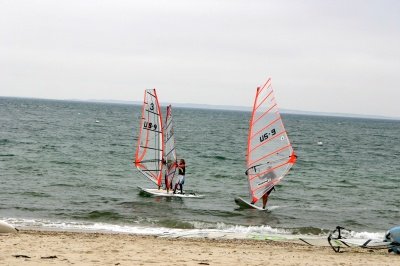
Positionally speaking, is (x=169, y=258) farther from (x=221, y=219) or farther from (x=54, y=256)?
(x=221, y=219)

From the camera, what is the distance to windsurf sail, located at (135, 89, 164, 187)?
22047 millimetres

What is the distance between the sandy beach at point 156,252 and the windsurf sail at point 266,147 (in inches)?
236

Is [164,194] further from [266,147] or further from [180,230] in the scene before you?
[180,230]

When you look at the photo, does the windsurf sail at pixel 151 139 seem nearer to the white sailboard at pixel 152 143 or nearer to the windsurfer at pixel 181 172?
the white sailboard at pixel 152 143

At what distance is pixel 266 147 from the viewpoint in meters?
18.8

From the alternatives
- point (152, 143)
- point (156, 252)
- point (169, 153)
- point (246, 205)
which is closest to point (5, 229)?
Result: point (156, 252)

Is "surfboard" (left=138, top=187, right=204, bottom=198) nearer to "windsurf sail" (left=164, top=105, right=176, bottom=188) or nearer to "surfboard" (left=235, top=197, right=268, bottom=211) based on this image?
"windsurf sail" (left=164, top=105, right=176, bottom=188)

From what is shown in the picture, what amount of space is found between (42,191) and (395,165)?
27.0 meters

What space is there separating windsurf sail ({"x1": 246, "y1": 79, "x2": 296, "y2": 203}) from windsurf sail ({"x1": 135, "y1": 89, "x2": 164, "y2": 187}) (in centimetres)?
444

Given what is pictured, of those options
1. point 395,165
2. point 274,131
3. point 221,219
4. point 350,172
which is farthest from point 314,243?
point 395,165

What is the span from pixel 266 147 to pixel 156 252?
885 centimetres

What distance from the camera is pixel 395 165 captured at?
39.4m

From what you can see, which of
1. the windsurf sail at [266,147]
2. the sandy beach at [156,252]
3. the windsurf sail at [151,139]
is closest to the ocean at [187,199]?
the windsurf sail at [266,147]

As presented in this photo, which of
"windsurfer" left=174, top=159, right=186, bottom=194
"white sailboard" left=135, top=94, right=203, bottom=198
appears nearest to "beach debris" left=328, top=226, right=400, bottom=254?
"windsurfer" left=174, top=159, right=186, bottom=194
